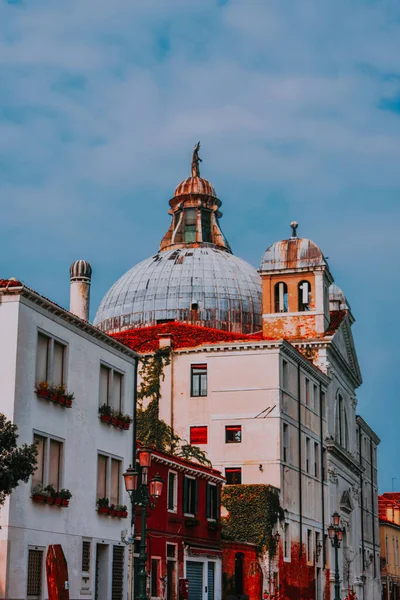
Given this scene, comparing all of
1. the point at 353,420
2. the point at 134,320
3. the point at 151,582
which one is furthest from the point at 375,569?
the point at 151,582

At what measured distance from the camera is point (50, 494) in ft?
100

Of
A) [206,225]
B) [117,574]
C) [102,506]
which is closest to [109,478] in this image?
[102,506]

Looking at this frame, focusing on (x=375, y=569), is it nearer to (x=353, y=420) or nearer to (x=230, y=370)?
(x=353, y=420)

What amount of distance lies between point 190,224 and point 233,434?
33.4 metres

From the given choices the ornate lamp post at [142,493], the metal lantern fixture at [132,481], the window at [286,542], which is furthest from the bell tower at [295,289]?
the metal lantern fixture at [132,481]

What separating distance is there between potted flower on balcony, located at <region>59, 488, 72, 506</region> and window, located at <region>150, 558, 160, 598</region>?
699 cm

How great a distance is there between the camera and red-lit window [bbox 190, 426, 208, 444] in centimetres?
5534

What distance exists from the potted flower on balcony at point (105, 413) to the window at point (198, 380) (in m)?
20.8

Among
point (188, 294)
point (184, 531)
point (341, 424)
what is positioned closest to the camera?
point (184, 531)

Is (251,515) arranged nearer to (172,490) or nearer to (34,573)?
(172,490)

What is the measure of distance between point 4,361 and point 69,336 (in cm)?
392

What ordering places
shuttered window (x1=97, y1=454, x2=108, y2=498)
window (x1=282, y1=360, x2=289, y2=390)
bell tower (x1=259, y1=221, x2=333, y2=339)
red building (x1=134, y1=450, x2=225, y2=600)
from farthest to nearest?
bell tower (x1=259, y1=221, x2=333, y2=339) → window (x1=282, y1=360, x2=289, y2=390) → red building (x1=134, y1=450, x2=225, y2=600) → shuttered window (x1=97, y1=454, x2=108, y2=498)

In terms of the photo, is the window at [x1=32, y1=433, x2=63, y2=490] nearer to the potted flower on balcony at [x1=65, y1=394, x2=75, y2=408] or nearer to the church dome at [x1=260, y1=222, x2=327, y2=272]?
the potted flower on balcony at [x1=65, y1=394, x2=75, y2=408]

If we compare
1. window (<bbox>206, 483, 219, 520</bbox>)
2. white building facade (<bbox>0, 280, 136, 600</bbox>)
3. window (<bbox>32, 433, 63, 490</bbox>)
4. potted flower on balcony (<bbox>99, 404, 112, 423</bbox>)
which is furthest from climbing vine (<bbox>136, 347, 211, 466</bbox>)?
window (<bbox>32, 433, 63, 490</bbox>)
